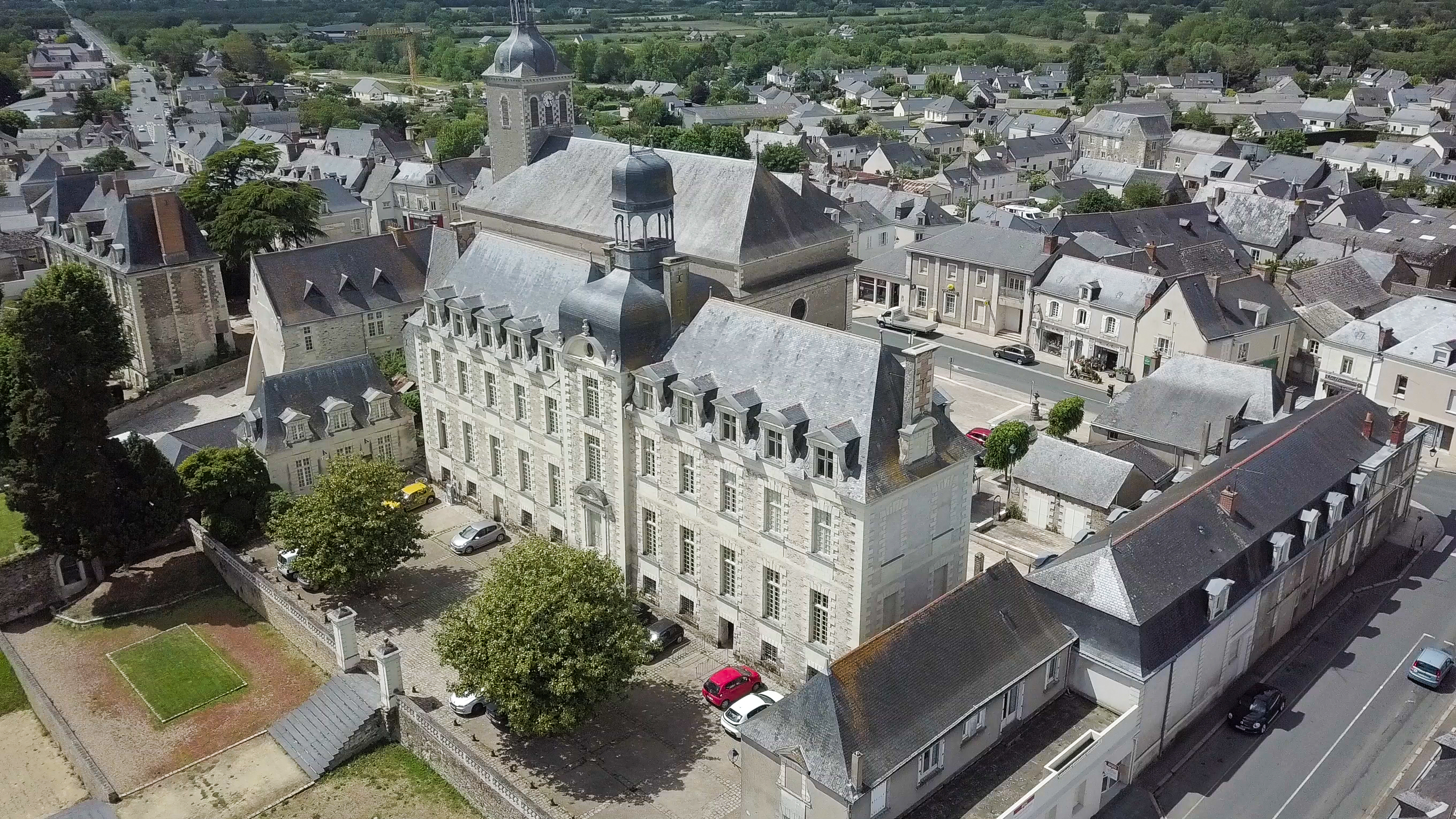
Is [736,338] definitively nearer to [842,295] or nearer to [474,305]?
[474,305]

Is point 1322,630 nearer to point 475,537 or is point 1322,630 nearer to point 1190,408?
point 1190,408

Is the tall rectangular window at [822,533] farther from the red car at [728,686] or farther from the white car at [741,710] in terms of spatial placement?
the red car at [728,686]

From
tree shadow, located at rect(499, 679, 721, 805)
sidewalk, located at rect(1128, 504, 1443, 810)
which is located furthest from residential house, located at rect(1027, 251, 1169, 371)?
tree shadow, located at rect(499, 679, 721, 805)

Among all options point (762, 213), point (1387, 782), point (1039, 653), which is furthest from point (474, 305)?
point (1387, 782)

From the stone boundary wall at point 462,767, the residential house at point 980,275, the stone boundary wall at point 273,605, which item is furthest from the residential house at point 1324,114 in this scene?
the stone boundary wall at point 462,767

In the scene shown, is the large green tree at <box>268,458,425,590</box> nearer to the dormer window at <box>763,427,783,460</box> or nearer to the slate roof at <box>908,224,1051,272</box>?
the dormer window at <box>763,427,783,460</box>

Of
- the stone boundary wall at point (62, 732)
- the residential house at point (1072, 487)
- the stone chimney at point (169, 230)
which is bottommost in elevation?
the stone boundary wall at point (62, 732)
